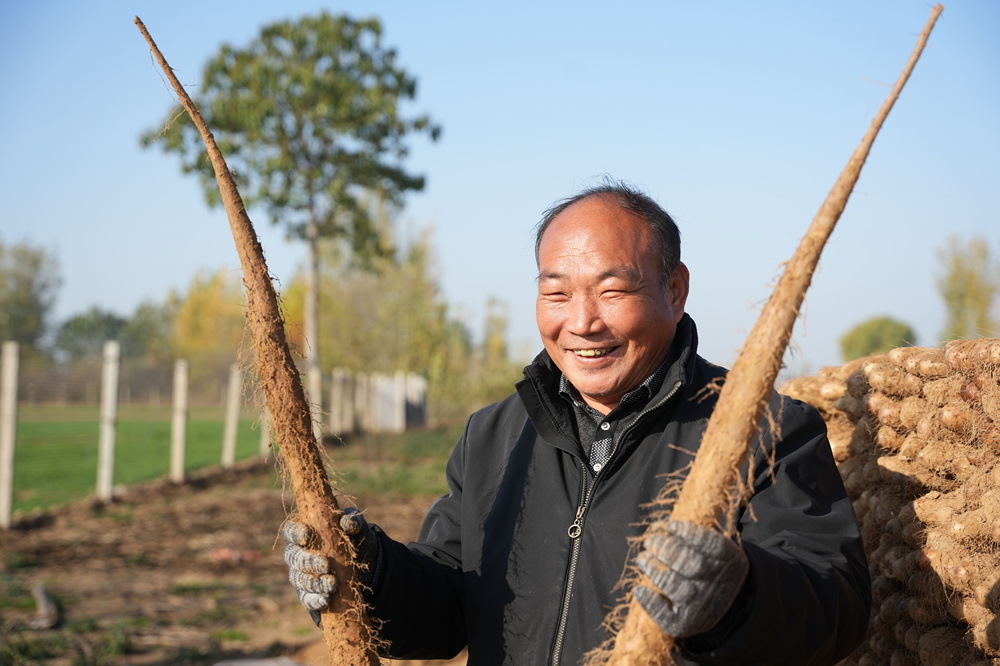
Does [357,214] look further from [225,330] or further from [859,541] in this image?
[225,330]

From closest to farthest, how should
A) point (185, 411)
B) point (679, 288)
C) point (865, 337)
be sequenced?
point (679, 288) → point (185, 411) → point (865, 337)

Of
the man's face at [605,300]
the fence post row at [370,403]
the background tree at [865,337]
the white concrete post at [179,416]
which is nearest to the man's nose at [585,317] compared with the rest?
the man's face at [605,300]

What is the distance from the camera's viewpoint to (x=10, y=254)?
47.3m

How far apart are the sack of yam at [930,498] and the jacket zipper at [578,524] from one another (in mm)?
843

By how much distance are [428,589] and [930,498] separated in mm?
1533

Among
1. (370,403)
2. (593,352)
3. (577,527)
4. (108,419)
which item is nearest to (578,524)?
(577,527)

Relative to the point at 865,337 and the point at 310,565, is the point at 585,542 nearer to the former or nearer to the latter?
the point at 310,565

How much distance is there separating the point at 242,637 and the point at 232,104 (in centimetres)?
1344

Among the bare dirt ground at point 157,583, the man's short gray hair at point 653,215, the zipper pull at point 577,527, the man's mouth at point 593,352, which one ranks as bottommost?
the bare dirt ground at point 157,583

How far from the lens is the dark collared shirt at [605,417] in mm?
2125

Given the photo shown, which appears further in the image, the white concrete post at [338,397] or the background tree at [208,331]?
the background tree at [208,331]

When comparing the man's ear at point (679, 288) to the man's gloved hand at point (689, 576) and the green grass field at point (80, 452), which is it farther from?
the green grass field at point (80, 452)

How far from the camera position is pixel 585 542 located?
1.99 meters

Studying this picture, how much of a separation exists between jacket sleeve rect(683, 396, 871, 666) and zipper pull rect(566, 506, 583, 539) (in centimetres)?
42
